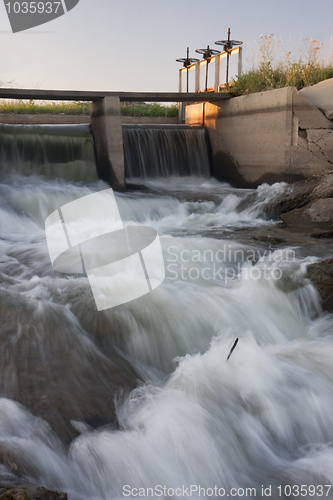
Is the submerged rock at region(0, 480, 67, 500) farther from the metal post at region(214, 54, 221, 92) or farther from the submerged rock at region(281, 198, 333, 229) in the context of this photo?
the metal post at region(214, 54, 221, 92)

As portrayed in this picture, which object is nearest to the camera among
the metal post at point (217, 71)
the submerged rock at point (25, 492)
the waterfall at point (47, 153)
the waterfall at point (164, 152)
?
the submerged rock at point (25, 492)

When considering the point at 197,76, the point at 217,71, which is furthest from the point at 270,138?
the point at 197,76

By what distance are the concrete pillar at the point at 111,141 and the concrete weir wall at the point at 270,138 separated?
105 inches

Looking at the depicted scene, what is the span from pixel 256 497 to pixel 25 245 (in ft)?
15.5

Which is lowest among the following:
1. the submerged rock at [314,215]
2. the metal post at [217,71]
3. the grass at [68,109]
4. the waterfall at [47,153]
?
the submerged rock at [314,215]

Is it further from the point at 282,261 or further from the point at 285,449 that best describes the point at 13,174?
the point at 285,449

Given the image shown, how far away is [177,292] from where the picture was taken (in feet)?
14.3

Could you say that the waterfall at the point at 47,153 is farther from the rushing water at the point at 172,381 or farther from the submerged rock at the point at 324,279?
the submerged rock at the point at 324,279

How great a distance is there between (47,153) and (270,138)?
5.07 m

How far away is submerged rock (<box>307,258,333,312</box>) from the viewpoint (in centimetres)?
440

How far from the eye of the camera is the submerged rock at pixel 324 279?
14.4 feet

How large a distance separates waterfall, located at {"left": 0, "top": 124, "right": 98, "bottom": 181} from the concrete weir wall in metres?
3.27

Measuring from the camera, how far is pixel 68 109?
14773mm

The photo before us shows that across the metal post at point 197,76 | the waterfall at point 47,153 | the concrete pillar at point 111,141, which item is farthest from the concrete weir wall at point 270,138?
the metal post at point 197,76
